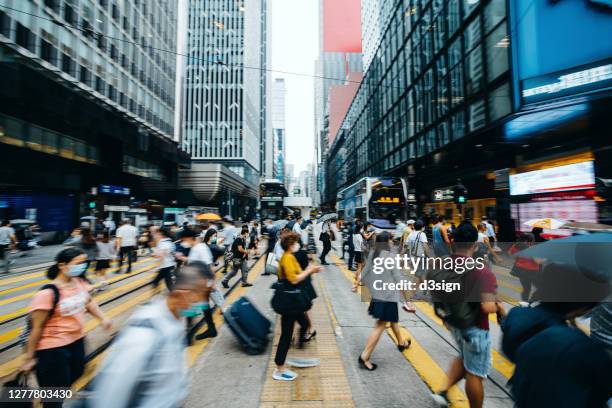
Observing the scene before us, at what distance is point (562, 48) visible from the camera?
10.7 m

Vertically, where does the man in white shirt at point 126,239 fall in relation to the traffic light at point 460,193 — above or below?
below

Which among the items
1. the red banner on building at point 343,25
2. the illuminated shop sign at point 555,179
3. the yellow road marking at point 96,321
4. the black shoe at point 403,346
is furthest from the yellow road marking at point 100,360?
the red banner on building at point 343,25

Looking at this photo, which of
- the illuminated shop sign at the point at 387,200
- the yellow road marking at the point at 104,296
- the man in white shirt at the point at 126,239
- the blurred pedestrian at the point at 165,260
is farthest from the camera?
the illuminated shop sign at the point at 387,200

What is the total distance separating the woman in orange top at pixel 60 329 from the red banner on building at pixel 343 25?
12967cm

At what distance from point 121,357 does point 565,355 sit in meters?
2.24

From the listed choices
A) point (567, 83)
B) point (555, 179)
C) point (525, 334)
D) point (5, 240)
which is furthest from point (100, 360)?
point (555, 179)

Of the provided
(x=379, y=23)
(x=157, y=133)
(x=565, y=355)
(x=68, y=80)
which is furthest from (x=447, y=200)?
(x=157, y=133)

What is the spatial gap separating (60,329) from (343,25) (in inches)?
5564

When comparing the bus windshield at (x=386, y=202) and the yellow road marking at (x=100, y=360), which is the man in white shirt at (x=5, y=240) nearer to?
the yellow road marking at (x=100, y=360)

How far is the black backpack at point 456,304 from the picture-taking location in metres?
2.68

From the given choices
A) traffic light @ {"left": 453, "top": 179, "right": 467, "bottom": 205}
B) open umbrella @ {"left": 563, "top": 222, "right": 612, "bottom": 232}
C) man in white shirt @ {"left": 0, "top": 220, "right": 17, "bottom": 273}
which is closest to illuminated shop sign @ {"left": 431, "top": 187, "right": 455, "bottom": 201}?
traffic light @ {"left": 453, "top": 179, "right": 467, "bottom": 205}

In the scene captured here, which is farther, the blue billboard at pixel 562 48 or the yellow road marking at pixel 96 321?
the blue billboard at pixel 562 48

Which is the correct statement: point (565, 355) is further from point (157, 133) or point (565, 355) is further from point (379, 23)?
point (379, 23)

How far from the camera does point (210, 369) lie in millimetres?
3771
